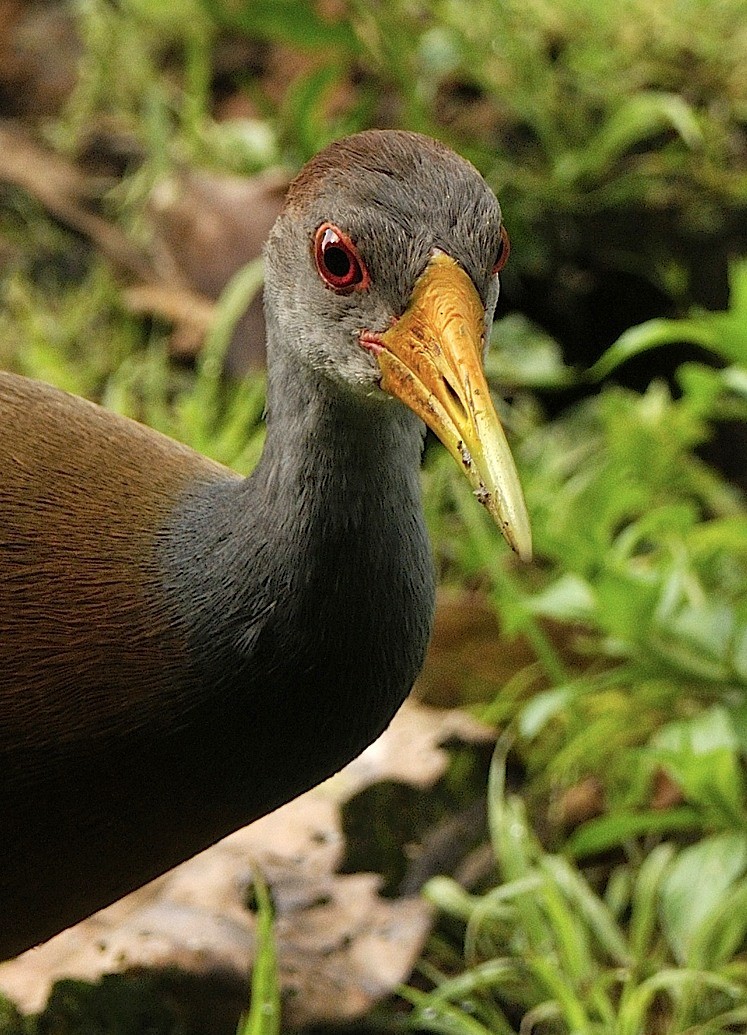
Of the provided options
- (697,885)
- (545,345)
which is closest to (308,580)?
(697,885)

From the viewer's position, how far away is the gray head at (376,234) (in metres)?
1.37

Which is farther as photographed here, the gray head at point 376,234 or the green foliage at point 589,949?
the green foliage at point 589,949

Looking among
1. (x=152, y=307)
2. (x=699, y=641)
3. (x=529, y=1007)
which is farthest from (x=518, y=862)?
(x=152, y=307)

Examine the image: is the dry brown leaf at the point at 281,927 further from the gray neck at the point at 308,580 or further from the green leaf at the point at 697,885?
the gray neck at the point at 308,580

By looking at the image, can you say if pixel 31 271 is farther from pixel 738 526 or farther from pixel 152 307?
pixel 738 526

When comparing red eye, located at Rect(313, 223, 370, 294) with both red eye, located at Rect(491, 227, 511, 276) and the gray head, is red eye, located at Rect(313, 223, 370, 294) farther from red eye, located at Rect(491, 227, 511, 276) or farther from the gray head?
red eye, located at Rect(491, 227, 511, 276)

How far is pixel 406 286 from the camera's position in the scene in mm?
1369

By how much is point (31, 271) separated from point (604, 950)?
8.23 feet

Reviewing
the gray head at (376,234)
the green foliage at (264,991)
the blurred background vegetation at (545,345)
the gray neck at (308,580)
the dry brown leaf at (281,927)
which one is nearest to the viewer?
the gray head at (376,234)

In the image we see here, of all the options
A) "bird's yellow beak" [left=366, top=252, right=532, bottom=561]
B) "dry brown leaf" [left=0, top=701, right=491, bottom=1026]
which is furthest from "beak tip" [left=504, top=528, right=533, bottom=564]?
"dry brown leaf" [left=0, top=701, right=491, bottom=1026]

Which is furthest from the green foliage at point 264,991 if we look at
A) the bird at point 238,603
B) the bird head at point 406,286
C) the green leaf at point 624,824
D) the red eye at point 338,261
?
the red eye at point 338,261

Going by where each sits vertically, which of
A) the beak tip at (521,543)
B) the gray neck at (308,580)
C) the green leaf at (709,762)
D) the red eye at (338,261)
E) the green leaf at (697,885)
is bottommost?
the green leaf at (697,885)

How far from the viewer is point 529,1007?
7.20 ft

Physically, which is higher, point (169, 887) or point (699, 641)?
point (699, 641)
